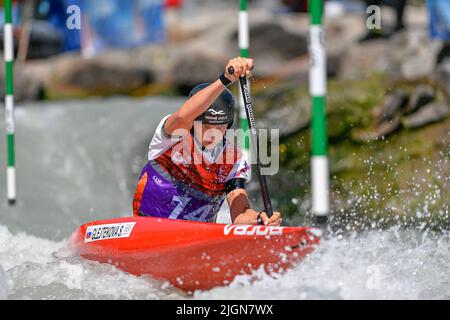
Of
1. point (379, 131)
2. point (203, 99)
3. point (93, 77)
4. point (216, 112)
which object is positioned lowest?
point (93, 77)

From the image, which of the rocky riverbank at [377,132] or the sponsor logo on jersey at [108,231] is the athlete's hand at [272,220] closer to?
the sponsor logo on jersey at [108,231]

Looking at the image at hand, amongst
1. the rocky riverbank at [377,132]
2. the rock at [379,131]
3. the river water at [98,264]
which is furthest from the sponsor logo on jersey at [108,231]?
the rock at [379,131]

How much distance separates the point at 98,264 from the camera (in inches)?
204

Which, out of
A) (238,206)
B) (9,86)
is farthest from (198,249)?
(9,86)

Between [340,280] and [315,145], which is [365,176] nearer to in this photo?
[340,280]

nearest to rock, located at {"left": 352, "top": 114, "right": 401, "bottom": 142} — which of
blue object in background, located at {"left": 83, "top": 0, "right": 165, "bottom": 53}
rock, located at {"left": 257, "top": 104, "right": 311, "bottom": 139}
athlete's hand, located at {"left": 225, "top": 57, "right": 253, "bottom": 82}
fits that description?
rock, located at {"left": 257, "top": 104, "right": 311, "bottom": 139}

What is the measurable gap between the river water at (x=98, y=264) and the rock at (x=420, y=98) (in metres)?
2.41

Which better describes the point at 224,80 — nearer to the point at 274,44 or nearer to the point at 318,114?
the point at 318,114

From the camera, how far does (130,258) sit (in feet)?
16.2

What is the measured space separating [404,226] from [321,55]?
309cm

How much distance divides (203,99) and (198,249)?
0.81 m

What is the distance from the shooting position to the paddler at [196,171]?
16.3 feet
